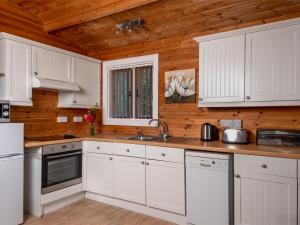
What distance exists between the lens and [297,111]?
8.25 feet

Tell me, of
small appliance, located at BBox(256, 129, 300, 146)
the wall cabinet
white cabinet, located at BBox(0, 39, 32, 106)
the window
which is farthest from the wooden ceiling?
small appliance, located at BBox(256, 129, 300, 146)

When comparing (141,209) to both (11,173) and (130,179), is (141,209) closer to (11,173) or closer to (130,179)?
(130,179)

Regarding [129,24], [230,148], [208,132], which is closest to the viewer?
[230,148]

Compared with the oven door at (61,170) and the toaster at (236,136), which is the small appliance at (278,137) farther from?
the oven door at (61,170)

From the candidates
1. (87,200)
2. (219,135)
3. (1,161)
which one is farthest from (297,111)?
(1,161)

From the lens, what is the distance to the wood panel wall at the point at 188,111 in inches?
103

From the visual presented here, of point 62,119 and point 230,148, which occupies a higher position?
point 62,119

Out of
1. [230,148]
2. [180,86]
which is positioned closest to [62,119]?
[180,86]

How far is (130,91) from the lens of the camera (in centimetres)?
388

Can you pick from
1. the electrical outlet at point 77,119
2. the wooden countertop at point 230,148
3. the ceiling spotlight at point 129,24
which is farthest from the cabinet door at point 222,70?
the electrical outlet at point 77,119

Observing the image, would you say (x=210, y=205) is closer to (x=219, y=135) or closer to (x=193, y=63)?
(x=219, y=135)

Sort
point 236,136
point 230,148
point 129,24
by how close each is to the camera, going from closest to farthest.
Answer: point 230,148
point 236,136
point 129,24

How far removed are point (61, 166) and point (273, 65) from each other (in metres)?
2.80

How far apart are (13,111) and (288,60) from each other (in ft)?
10.7
